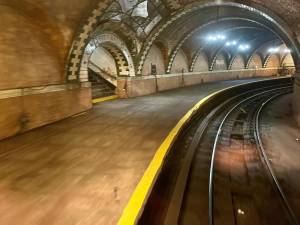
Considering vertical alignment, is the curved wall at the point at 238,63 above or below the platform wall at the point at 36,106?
above

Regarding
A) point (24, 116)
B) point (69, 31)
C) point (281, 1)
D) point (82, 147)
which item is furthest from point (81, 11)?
point (281, 1)

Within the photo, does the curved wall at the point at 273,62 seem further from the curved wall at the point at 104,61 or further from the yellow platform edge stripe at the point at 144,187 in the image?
the yellow platform edge stripe at the point at 144,187

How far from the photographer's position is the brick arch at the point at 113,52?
11.1 m

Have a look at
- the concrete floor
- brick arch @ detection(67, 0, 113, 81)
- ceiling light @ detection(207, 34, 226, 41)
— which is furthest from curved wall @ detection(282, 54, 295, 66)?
brick arch @ detection(67, 0, 113, 81)

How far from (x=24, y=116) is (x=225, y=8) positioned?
12155 mm

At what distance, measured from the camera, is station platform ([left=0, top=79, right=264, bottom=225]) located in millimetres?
3702

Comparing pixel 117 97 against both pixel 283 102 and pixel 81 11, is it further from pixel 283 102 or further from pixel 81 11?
pixel 283 102

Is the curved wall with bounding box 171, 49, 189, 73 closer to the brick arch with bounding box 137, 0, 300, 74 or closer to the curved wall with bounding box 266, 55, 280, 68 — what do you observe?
the brick arch with bounding box 137, 0, 300, 74

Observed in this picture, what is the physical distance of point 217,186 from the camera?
5887 mm

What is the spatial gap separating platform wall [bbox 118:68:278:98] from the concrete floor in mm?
6756

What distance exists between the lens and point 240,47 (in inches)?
1062

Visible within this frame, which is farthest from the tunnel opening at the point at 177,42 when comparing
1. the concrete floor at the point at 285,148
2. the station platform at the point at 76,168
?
the station platform at the point at 76,168

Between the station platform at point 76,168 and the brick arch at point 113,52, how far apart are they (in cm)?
283

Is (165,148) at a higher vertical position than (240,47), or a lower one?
lower
